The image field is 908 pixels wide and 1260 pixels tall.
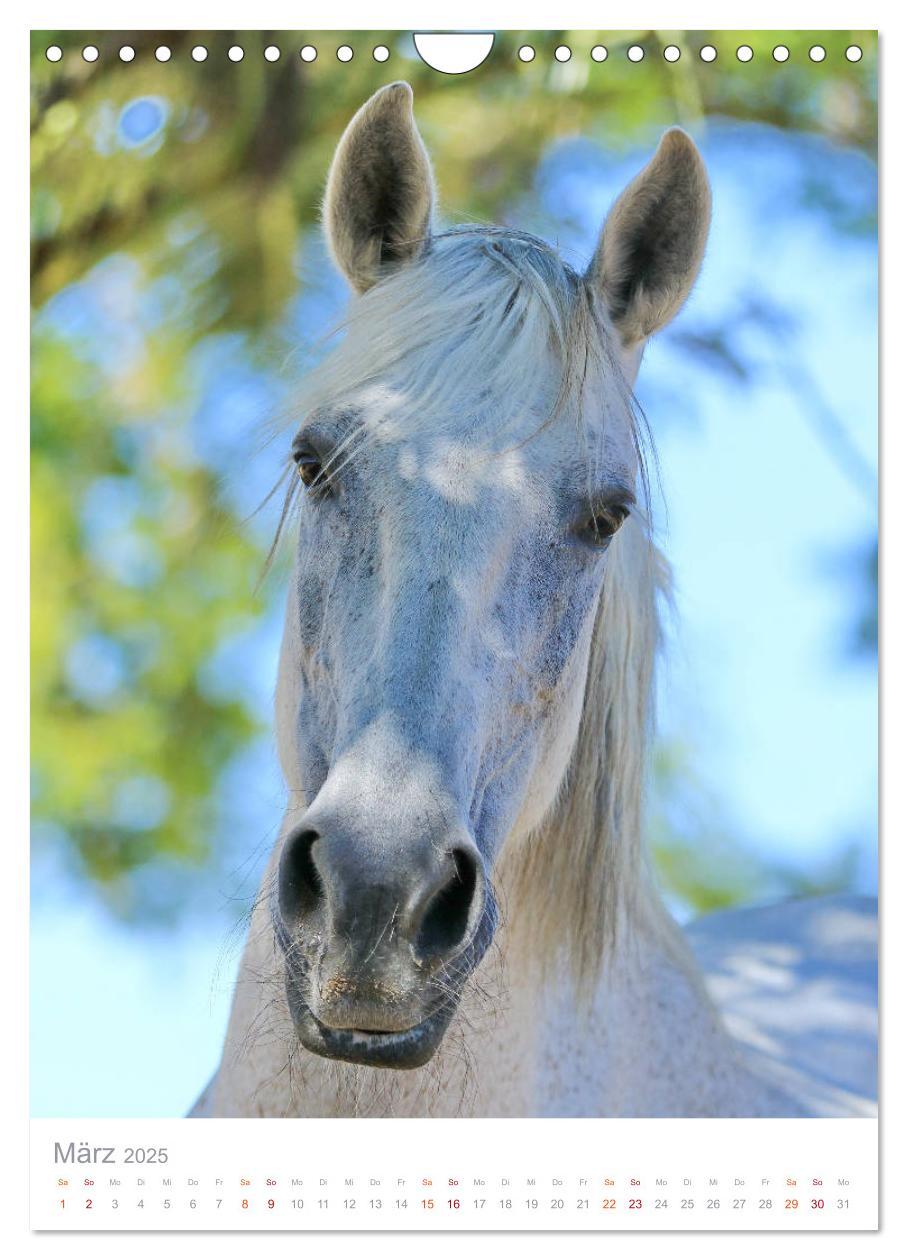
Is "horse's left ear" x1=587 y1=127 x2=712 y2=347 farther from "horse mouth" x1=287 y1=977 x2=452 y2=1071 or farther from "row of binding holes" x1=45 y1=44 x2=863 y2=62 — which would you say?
"horse mouth" x1=287 y1=977 x2=452 y2=1071

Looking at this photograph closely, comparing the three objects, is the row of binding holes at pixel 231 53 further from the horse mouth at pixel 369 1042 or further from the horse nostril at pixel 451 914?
the horse mouth at pixel 369 1042

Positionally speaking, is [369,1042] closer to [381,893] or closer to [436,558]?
[381,893]

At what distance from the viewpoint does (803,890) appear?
3.95 metres

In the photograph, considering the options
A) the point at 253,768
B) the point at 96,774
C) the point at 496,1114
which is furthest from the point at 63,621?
the point at 496,1114

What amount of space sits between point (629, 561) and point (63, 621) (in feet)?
7.03

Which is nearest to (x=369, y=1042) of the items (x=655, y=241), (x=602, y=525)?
(x=602, y=525)

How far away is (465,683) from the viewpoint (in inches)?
51.6

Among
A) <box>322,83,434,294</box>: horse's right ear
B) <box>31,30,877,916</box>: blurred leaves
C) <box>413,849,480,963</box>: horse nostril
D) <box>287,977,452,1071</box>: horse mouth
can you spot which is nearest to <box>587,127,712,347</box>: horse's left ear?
<box>322,83,434,294</box>: horse's right ear

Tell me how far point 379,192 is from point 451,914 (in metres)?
0.94

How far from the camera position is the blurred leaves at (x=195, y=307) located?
2049 mm

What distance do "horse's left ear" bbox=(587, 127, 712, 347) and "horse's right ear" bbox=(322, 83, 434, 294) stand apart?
0.24 m

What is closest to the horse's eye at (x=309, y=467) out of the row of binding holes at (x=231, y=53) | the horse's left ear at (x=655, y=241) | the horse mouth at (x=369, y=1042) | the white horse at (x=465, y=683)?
the white horse at (x=465, y=683)
